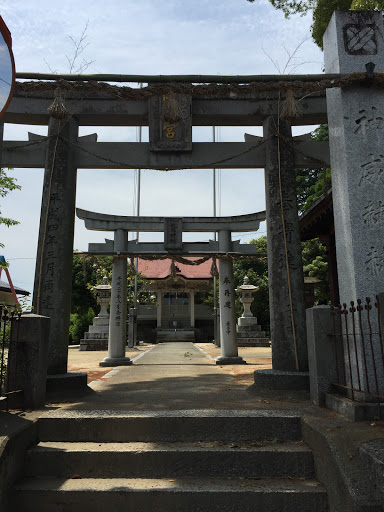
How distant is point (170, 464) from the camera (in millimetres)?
3814

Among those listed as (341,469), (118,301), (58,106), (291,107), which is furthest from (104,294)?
(341,469)

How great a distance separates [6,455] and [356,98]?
5633mm

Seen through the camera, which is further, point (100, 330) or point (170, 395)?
point (100, 330)

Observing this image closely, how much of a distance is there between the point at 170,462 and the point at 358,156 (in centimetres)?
419

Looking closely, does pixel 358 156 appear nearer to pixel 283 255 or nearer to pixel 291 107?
pixel 291 107

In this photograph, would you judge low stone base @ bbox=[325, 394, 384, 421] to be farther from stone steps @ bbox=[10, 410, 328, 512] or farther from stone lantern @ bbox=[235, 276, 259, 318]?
stone lantern @ bbox=[235, 276, 259, 318]

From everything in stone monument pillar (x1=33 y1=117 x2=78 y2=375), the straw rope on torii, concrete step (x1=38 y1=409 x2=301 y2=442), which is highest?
the straw rope on torii

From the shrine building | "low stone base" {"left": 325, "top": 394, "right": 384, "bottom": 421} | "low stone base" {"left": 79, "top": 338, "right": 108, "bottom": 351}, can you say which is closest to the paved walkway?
"low stone base" {"left": 325, "top": 394, "right": 384, "bottom": 421}

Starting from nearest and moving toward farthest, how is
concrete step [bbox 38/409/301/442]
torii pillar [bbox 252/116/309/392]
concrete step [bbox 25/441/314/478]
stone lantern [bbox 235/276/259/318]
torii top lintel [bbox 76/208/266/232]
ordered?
concrete step [bbox 25/441/314/478] < concrete step [bbox 38/409/301/442] < torii pillar [bbox 252/116/309/392] < torii top lintel [bbox 76/208/266/232] < stone lantern [bbox 235/276/259/318]

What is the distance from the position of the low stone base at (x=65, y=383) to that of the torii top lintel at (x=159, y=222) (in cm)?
843

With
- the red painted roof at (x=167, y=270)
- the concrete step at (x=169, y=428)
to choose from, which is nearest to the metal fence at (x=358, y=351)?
the concrete step at (x=169, y=428)

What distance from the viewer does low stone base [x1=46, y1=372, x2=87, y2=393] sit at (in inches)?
236

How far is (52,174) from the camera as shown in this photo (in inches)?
272

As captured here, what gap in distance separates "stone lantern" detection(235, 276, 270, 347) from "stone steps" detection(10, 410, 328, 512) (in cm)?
1918
